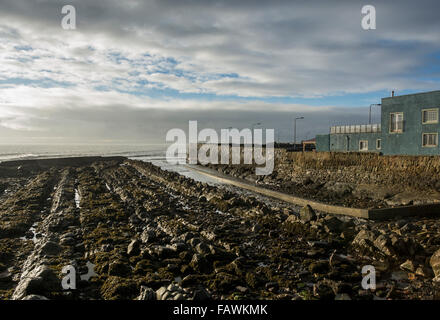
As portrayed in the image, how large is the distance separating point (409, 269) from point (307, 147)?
191 ft

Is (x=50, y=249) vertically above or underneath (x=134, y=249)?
underneath

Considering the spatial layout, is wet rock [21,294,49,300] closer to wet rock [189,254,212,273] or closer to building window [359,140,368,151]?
wet rock [189,254,212,273]

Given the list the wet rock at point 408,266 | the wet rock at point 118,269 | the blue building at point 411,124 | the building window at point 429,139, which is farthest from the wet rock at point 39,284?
the building window at point 429,139

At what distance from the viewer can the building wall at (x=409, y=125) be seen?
92.6 ft

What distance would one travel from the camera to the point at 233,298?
8.69m

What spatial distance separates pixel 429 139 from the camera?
94.0 ft

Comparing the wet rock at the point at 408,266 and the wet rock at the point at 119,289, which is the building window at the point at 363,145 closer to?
the wet rock at the point at 408,266

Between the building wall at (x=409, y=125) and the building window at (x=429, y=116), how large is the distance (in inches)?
11.4

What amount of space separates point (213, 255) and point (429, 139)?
26.6m

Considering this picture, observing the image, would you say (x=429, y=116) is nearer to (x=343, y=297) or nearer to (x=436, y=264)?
(x=436, y=264)

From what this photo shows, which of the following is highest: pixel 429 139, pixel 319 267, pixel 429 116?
pixel 429 116

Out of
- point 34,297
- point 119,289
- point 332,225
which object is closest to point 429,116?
point 332,225

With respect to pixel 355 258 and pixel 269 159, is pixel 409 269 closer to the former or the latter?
pixel 355 258

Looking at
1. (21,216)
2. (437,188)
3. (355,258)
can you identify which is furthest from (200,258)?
(437,188)
